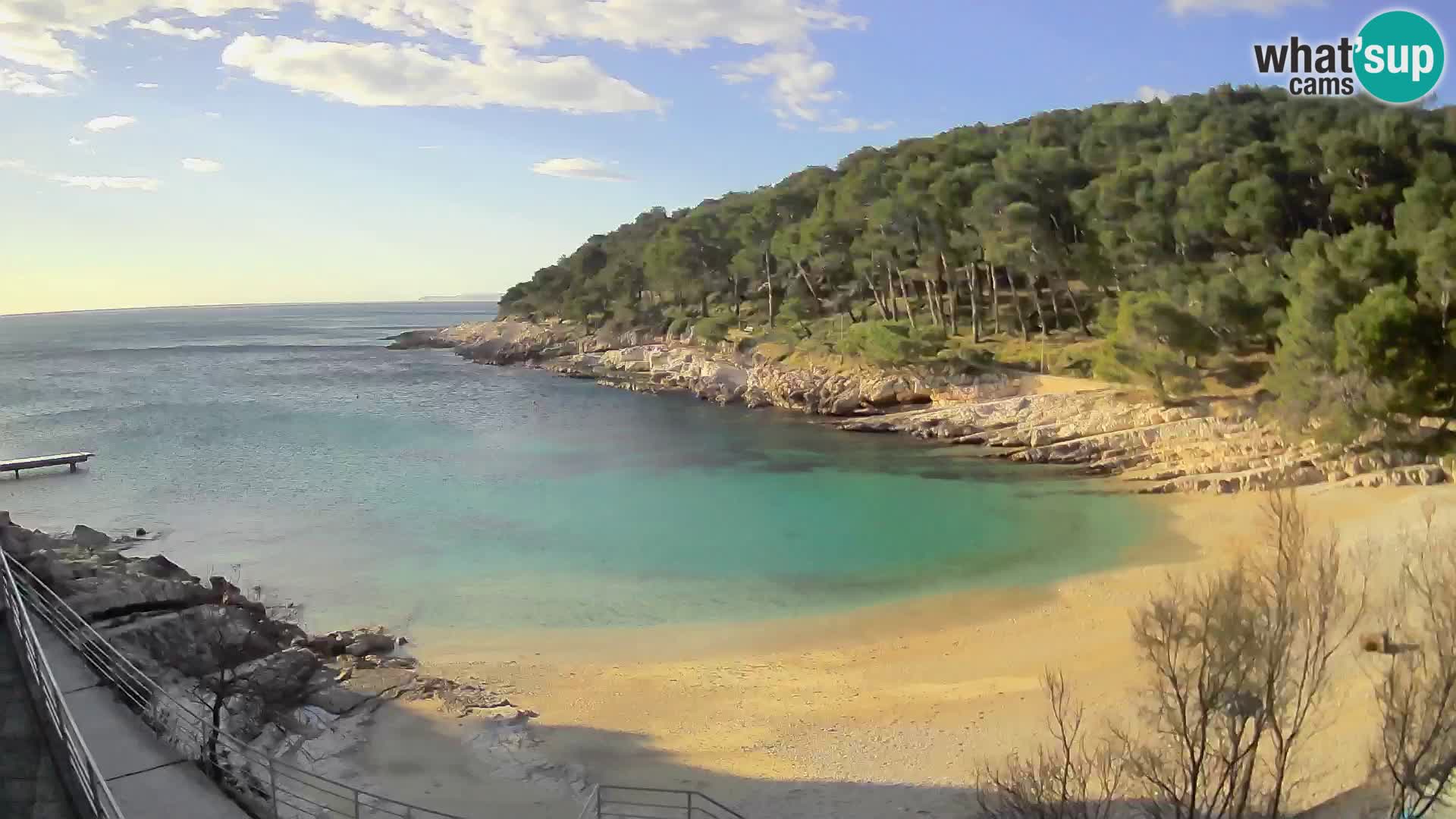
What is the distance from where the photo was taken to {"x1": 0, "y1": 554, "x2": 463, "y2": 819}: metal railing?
7.11 meters

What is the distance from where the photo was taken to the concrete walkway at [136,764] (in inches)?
258

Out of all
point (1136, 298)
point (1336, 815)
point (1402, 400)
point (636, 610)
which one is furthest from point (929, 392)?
point (1336, 815)

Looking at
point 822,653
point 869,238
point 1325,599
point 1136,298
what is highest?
point 869,238

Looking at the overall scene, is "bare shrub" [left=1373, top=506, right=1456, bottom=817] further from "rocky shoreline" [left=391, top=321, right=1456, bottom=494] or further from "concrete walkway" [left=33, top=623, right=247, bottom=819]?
Result: "rocky shoreline" [left=391, top=321, right=1456, bottom=494]

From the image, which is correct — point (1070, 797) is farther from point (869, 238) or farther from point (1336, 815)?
point (869, 238)

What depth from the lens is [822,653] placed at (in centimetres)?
1382

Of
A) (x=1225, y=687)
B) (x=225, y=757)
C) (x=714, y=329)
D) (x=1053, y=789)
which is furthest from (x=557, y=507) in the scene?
(x=714, y=329)

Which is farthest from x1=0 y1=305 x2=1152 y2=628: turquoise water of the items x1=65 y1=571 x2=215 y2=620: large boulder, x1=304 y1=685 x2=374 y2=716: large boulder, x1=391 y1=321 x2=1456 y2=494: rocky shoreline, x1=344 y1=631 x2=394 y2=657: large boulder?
x1=304 y1=685 x2=374 y2=716: large boulder

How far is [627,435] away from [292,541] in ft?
51.7

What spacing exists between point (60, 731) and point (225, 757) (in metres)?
2.56

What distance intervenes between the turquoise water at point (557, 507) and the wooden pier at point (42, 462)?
0.48m

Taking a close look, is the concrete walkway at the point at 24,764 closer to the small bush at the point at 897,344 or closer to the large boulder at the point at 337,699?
the large boulder at the point at 337,699

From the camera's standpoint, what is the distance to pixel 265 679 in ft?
36.1

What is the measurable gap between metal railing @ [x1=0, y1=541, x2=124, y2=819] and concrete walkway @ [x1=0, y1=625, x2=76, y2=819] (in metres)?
0.05
